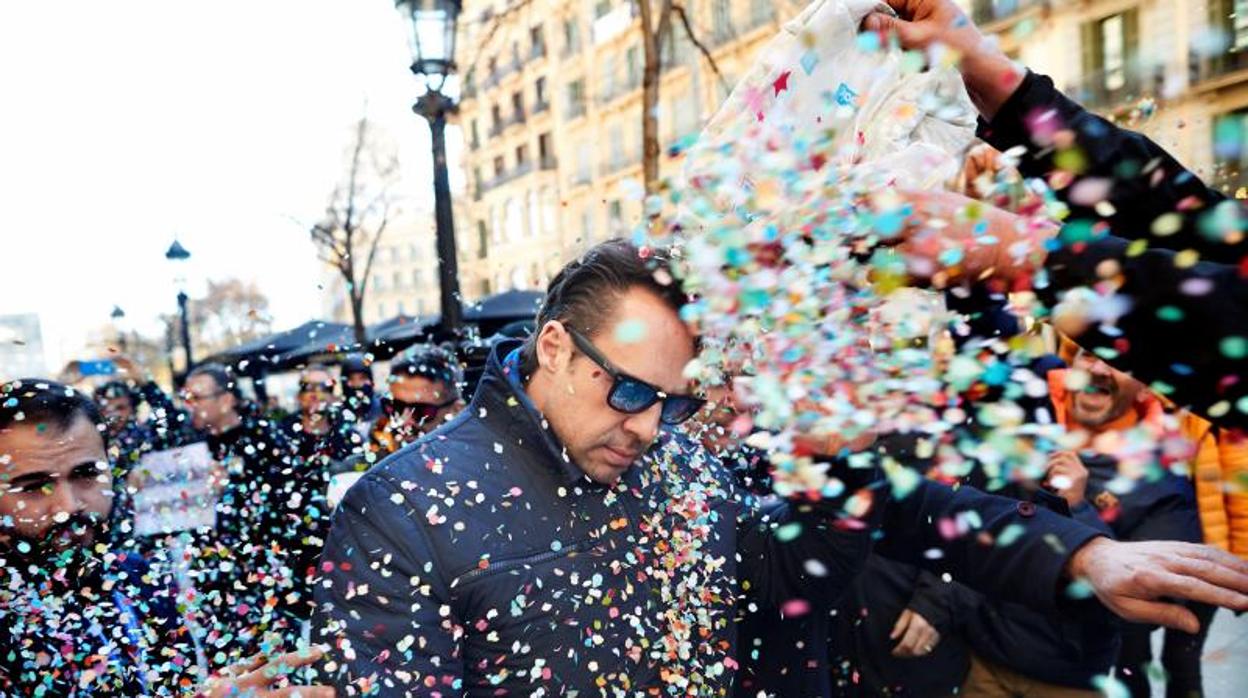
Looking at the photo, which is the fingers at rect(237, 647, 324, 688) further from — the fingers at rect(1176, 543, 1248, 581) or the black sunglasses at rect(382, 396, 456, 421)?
the black sunglasses at rect(382, 396, 456, 421)

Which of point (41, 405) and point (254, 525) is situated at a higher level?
point (41, 405)

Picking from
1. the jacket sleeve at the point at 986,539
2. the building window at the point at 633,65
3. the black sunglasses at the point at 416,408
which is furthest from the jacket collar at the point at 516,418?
the building window at the point at 633,65

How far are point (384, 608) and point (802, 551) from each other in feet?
3.36

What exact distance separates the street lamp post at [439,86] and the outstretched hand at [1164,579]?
15.7 ft

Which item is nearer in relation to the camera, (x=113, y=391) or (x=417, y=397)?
(x=417, y=397)

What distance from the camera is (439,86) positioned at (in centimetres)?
614

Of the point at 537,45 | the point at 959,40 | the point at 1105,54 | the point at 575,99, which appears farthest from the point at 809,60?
the point at 537,45

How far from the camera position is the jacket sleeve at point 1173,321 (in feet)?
4.03

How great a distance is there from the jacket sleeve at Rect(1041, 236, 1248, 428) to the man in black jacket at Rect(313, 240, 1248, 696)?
1.64ft

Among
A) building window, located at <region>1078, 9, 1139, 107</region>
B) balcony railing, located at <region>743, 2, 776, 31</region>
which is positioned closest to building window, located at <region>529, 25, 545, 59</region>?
balcony railing, located at <region>743, 2, 776, 31</region>

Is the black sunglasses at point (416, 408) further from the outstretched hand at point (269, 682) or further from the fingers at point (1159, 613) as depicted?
the fingers at point (1159, 613)

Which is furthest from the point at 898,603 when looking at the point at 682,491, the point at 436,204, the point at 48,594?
the point at 436,204

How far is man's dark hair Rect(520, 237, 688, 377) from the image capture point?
1.91 meters

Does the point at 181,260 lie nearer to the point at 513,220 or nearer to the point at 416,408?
the point at 416,408
